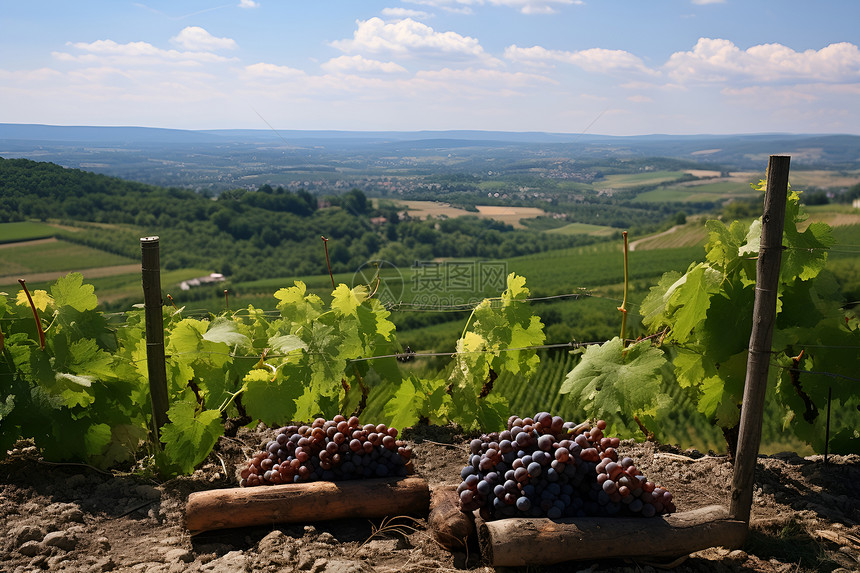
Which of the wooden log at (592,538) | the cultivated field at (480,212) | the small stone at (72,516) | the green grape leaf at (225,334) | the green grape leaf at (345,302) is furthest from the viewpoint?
the cultivated field at (480,212)

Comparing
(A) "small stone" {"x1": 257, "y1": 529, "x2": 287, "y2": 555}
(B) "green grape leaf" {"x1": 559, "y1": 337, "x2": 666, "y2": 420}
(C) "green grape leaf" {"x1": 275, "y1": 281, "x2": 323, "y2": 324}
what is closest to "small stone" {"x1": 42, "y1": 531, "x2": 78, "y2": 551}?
(A) "small stone" {"x1": 257, "y1": 529, "x2": 287, "y2": 555}

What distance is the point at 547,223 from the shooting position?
3027 inches

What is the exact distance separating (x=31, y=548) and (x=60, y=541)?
12 centimetres

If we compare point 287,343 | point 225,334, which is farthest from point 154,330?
point 287,343

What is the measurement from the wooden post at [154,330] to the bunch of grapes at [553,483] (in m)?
2.04

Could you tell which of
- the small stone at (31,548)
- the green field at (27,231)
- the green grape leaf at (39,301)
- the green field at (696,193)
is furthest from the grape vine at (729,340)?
the green field at (696,193)

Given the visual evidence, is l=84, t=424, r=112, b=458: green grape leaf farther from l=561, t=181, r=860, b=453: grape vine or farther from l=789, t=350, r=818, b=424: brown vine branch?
l=789, t=350, r=818, b=424: brown vine branch

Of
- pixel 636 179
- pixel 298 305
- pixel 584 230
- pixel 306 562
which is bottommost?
pixel 584 230

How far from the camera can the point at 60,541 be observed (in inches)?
116

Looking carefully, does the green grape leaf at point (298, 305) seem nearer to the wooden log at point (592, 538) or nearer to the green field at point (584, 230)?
the wooden log at point (592, 538)

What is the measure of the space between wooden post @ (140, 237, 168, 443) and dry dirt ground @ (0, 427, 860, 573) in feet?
1.43

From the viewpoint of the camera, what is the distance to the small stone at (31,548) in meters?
2.87

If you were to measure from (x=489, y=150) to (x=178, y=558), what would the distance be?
66.0m

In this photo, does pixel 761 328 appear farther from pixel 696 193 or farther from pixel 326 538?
pixel 696 193
